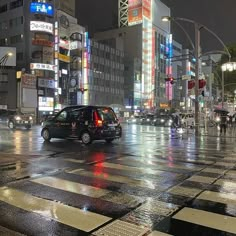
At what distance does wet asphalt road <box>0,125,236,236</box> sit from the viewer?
5.35 metres

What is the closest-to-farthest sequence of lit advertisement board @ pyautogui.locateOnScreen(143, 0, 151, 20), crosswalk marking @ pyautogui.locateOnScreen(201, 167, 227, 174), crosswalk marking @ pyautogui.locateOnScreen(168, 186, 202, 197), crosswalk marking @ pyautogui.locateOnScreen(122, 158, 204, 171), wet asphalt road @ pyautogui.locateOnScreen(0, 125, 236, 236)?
wet asphalt road @ pyautogui.locateOnScreen(0, 125, 236, 236)
crosswalk marking @ pyautogui.locateOnScreen(168, 186, 202, 197)
crosswalk marking @ pyautogui.locateOnScreen(201, 167, 227, 174)
crosswalk marking @ pyautogui.locateOnScreen(122, 158, 204, 171)
lit advertisement board @ pyautogui.locateOnScreen(143, 0, 151, 20)

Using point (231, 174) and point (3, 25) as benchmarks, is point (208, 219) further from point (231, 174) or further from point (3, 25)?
point (3, 25)

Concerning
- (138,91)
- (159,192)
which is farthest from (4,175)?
(138,91)

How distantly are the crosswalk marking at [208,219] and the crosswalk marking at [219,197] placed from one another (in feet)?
2.92

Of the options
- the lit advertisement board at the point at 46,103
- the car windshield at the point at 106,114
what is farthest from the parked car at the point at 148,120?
the car windshield at the point at 106,114

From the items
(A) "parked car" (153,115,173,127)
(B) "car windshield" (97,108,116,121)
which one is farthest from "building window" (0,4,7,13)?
(B) "car windshield" (97,108,116,121)

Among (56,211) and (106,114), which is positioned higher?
(106,114)

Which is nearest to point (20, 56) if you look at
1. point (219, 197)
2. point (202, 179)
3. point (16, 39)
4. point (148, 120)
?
point (16, 39)

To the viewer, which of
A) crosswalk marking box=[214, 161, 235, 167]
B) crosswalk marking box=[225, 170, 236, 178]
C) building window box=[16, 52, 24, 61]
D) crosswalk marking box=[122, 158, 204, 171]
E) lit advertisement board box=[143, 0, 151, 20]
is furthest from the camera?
lit advertisement board box=[143, 0, 151, 20]

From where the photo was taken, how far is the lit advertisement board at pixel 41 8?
7250 centimetres

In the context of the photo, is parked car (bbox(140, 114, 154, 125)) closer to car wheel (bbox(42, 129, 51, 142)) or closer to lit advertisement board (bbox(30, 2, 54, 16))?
lit advertisement board (bbox(30, 2, 54, 16))

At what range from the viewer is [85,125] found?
706 inches

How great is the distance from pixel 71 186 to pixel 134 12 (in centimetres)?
12511

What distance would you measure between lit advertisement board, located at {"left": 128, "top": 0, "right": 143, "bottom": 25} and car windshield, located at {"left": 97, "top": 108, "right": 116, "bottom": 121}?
11193cm
